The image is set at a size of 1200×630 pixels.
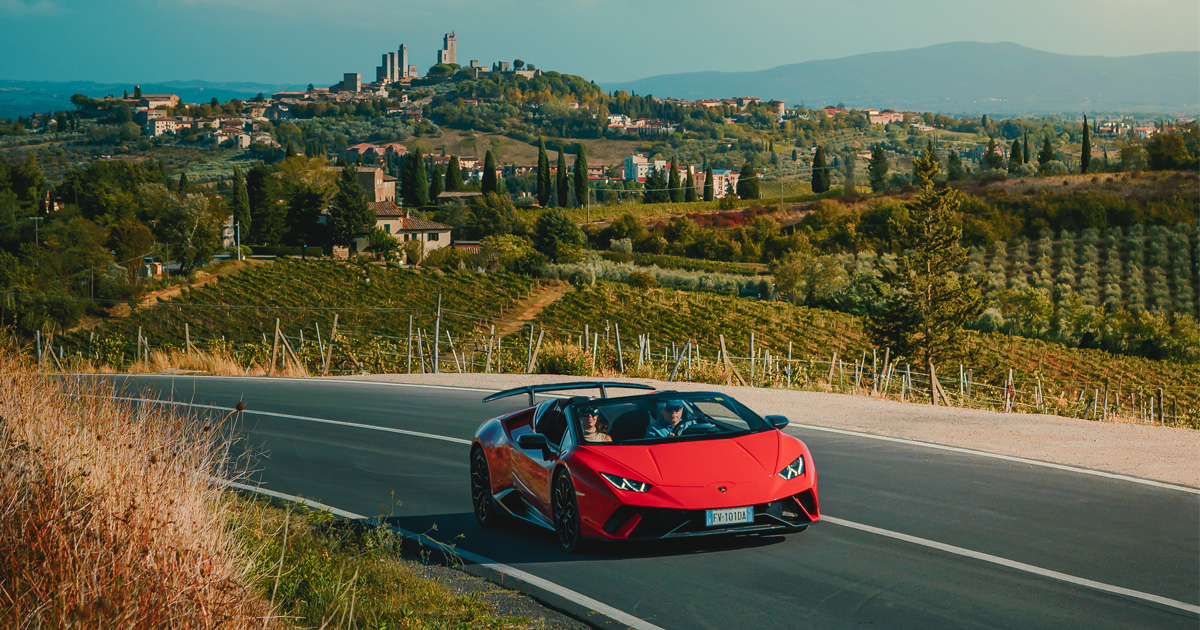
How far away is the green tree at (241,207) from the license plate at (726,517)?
119835mm

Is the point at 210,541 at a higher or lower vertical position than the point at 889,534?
higher

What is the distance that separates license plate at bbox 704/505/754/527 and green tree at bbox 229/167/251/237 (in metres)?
120

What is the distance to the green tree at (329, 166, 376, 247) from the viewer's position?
113188 millimetres

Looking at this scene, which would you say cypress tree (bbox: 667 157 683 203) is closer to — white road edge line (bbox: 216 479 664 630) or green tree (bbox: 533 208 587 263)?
green tree (bbox: 533 208 587 263)

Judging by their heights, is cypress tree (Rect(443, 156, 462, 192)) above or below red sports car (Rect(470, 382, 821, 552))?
above

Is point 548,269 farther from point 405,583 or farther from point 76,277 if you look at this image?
point 405,583

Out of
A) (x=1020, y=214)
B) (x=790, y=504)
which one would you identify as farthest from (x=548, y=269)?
(x=790, y=504)

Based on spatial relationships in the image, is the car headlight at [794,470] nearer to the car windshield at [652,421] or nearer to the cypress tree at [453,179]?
the car windshield at [652,421]

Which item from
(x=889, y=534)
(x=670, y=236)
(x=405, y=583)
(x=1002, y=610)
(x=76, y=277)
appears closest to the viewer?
(x=1002, y=610)

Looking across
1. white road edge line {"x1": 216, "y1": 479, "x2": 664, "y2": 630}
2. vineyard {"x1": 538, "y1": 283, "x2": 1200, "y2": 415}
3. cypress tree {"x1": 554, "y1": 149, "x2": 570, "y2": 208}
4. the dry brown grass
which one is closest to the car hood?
white road edge line {"x1": 216, "y1": 479, "x2": 664, "y2": 630}

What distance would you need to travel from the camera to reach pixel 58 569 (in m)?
5.03

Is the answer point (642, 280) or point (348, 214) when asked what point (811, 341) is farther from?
point (348, 214)

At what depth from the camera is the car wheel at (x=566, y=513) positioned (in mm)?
8102

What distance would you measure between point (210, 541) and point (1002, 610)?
4.74 meters
